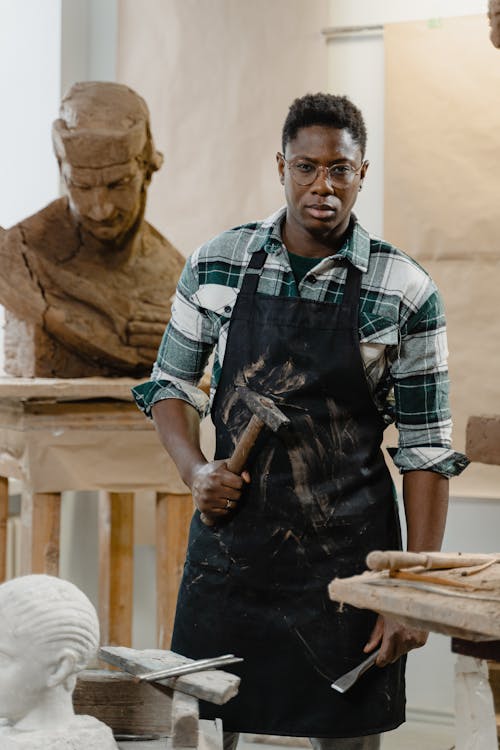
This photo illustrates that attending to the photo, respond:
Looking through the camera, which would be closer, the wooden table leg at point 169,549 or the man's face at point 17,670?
the man's face at point 17,670

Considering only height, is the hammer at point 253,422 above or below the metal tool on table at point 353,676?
above

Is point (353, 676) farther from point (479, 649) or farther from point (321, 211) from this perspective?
point (321, 211)

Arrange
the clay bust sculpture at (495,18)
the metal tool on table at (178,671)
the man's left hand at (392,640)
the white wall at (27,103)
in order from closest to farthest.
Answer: the metal tool on table at (178,671)
the man's left hand at (392,640)
the clay bust sculpture at (495,18)
the white wall at (27,103)

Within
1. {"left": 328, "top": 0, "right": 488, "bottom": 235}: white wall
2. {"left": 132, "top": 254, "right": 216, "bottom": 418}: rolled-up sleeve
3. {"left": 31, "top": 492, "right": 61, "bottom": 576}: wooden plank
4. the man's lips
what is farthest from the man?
{"left": 328, "top": 0, "right": 488, "bottom": 235}: white wall

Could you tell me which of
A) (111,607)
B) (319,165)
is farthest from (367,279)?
(111,607)

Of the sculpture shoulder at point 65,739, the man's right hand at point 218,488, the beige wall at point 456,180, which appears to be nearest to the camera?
the sculpture shoulder at point 65,739

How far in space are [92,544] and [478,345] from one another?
1.85 meters

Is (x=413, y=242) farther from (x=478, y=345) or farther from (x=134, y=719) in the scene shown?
(x=134, y=719)

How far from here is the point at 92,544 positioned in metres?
4.92

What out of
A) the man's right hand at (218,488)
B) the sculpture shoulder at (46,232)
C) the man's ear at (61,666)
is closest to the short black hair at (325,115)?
the man's right hand at (218,488)

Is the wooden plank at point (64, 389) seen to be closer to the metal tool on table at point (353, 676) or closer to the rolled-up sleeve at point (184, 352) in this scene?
the rolled-up sleeve at point (184, 352)

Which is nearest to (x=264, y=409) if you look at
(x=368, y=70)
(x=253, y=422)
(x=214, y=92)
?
(x=253, y=422)

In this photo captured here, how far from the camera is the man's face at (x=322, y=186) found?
7.92ft

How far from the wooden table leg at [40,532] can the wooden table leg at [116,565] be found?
712 mm
